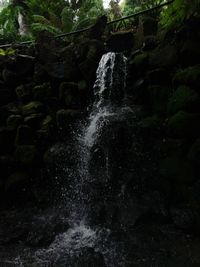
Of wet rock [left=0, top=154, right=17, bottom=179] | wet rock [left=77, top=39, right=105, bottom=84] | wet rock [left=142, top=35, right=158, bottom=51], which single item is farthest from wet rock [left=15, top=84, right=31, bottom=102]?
wet rock [left=142, top=35, right=158, bottom=51]

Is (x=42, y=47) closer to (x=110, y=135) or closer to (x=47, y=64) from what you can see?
(x=47, y=64)

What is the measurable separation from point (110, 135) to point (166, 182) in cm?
150

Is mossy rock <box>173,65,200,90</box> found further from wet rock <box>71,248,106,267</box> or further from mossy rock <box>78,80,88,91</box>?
wet rock <box>71,248,106,267</box>

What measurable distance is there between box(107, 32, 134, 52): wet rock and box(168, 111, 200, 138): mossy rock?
350 cm

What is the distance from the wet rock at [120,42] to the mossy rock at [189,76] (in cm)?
276

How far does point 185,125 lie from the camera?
5.26 meters

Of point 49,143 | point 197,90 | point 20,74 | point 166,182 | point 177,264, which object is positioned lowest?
point 177,264

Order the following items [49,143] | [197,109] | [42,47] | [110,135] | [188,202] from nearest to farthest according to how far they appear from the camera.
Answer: [188,202] < [197,109] < [110,135] < [49,143] < [42,47]

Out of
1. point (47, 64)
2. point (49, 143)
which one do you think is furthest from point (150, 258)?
point (47, 64)

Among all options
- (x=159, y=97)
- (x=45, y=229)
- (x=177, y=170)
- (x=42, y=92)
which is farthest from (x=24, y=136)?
(x=177, y=170)

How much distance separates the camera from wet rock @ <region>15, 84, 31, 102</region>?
25.0 ft

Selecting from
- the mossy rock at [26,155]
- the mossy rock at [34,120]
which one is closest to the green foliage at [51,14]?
the mossy rock at [34,120]

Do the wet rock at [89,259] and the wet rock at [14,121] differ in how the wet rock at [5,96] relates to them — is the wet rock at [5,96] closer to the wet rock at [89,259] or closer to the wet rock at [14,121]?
the wet rock at [14,121]

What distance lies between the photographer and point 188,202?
510 centimetres
